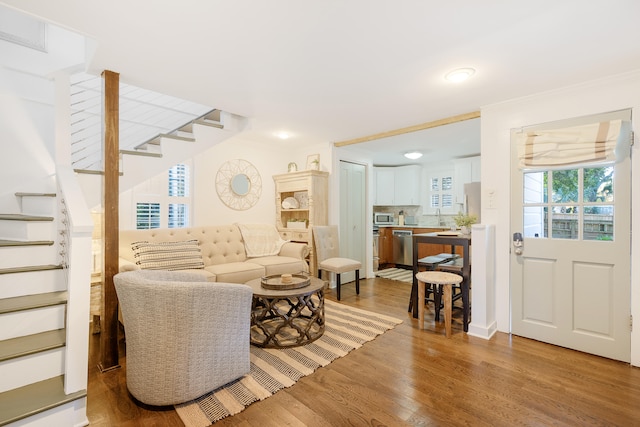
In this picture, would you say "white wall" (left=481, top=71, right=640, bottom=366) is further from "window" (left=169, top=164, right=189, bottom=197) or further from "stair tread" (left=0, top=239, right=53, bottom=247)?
"stair tread" (left=0, top=239, right=53, bottom=247)

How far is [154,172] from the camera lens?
299 cm

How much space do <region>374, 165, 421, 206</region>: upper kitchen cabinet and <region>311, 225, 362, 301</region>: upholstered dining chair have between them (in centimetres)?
257

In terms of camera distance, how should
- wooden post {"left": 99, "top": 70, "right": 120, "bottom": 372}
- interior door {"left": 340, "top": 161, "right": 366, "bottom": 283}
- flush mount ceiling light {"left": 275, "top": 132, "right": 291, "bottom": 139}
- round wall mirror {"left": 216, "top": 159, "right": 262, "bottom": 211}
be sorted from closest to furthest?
wooden post {"left": 99, "top": 70, "right": 120, "bottom": 372}, flush mount ceiling light {"left": 275, "top": 132, "right": 291, "bottom": 139}, round wall mirror {"left": 216, "top": 159, "right": 262, "bottom": 211}, interior door {"left": 340, "top": 161, "right": 366, "bottom": 283}

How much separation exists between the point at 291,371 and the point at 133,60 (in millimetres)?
2635

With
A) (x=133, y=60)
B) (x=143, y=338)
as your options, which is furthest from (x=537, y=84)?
(x=143, y=338)

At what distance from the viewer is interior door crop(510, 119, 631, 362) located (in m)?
2.34

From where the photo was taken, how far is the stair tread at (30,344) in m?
1.57

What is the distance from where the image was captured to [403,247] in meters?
6.12

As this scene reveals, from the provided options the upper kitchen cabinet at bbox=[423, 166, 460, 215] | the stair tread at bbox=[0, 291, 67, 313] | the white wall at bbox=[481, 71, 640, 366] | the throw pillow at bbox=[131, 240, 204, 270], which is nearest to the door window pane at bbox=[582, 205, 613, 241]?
the white wall at bbox=[481, 71, 640, 366]

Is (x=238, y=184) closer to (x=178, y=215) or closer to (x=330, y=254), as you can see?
(x=178, y=215)

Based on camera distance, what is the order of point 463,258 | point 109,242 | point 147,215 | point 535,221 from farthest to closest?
point 147,215 < point 463,258 < point 535,221 < point 109,242

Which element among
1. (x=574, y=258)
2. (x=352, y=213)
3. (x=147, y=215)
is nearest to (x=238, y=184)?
(x=147, y=215)

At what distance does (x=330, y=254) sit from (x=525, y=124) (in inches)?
112

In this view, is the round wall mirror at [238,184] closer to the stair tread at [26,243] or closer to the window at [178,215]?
the window at [178,215]
